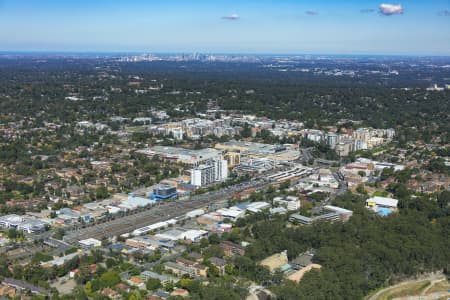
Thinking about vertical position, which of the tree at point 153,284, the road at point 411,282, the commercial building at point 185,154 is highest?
the commercial building at point 185,154

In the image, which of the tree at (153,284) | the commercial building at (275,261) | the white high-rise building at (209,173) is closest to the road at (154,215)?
the white high-rise building at (209,173)

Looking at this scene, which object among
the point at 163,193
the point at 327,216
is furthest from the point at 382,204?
the point at 163,193

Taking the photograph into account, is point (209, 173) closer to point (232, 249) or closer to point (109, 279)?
point (232, 249)

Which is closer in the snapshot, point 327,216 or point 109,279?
point 109,279

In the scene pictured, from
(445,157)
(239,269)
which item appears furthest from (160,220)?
(445,157)

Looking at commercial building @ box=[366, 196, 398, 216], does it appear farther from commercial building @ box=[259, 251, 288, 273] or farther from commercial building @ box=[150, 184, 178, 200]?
commercial building @ box=[150, 184, 178, 200]

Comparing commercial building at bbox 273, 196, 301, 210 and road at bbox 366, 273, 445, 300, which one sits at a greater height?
commercial building at bbox 273, 196, 301, 210

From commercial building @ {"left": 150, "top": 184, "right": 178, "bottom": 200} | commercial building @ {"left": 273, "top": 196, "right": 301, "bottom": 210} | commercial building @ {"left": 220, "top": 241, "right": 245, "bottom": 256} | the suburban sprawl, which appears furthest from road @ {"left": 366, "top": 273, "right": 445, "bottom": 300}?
commercial building @ {"left": 150, "top": 184, "right": 178, "bottom": 200}

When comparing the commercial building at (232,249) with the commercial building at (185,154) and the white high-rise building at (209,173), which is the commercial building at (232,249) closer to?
the white high-rise building at (209,173)

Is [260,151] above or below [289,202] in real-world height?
above

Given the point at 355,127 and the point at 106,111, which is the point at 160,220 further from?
the point at 106,111

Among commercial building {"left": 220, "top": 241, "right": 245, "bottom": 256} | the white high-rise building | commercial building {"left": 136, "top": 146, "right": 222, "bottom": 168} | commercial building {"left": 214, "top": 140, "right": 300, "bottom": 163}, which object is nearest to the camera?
commercial building {"left": 220, "top": 241, "right": 245, "bottom": 256}
